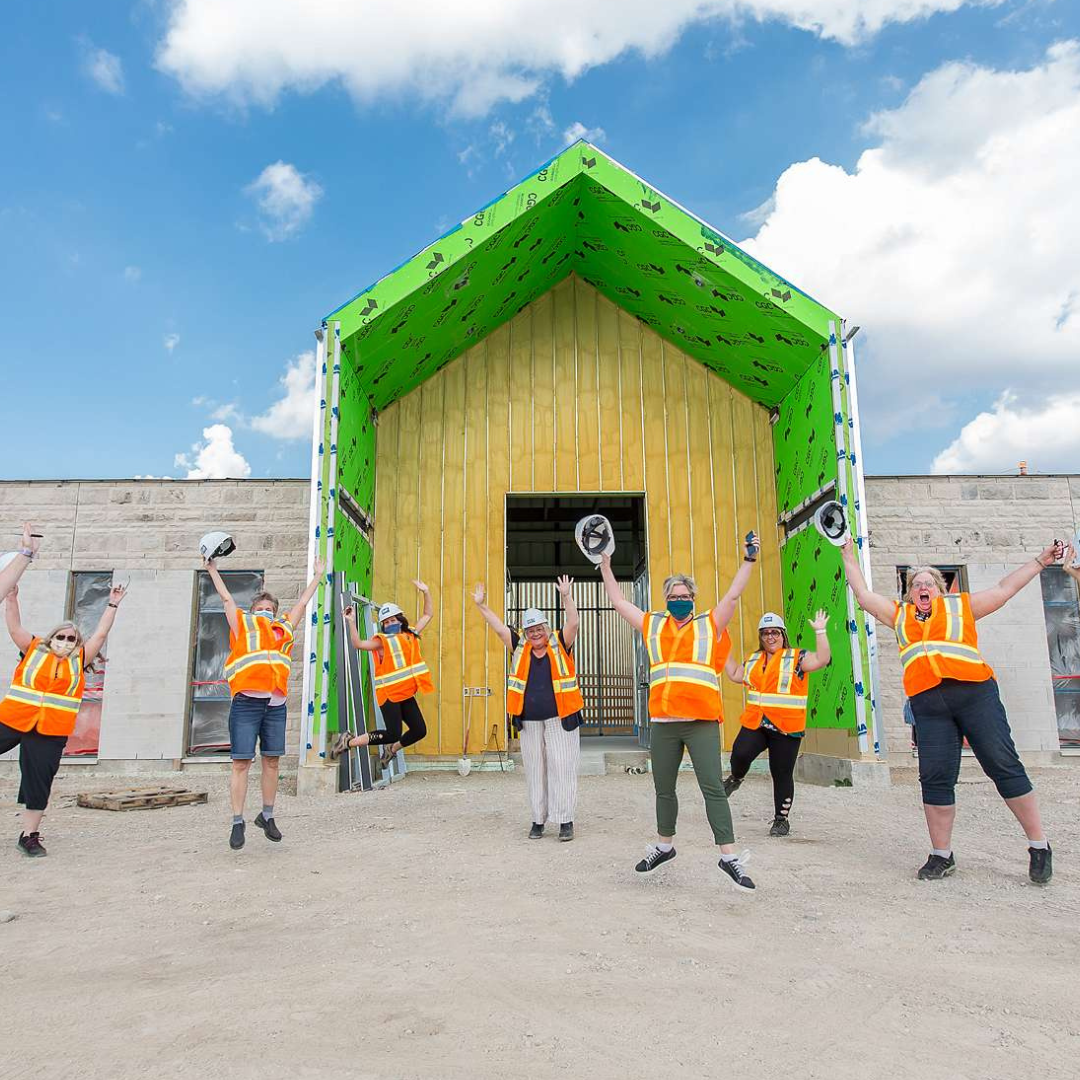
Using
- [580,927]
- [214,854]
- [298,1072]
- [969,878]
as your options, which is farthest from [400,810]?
[298,1072]

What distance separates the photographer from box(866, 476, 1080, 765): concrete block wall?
1032cm

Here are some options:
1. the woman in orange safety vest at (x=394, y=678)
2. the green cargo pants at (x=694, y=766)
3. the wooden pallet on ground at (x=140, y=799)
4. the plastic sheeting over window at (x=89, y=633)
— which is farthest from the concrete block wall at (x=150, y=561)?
the green cargo pants at (x=694, y=766)

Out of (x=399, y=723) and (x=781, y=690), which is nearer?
(x=781, y=690)

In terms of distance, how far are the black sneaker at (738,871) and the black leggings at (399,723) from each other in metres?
4.22

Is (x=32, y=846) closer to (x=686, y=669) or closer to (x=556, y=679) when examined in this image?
(x=556, y=679)

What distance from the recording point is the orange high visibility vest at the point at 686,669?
432cm

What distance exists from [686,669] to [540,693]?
1727mm

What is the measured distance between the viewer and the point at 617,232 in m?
10.0

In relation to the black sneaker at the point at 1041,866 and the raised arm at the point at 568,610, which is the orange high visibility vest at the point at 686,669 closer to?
the raised arm at the point at 568,610

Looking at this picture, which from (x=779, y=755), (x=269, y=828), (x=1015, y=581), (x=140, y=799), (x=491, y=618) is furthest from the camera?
(x=140, y=799)

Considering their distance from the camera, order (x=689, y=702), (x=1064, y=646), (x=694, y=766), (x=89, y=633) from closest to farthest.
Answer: (x=694, y=766)
(x=689, y=702)
(x=89, y=633)
(x=1064, y=646)

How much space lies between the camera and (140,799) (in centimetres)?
756

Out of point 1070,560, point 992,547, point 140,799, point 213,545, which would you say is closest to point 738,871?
point 1070,560

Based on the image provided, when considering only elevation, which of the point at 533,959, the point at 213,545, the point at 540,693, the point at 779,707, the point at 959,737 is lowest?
the point at 533,959
